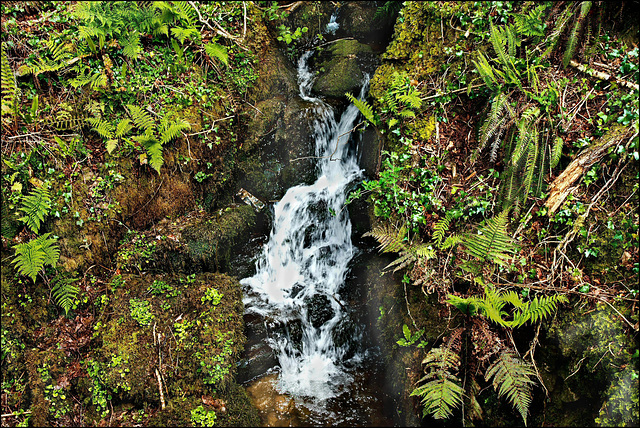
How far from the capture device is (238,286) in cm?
517

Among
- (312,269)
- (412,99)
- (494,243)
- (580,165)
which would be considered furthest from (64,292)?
(580,165)

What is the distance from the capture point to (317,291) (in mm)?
5383

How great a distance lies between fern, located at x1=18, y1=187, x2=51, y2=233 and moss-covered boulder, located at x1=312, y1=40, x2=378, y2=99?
4286mm

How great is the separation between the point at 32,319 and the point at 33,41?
3.63 m

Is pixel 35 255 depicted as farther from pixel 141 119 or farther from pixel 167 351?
pixel 141 119

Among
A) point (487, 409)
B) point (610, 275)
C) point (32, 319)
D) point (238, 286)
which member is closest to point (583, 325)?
point (610, 275)

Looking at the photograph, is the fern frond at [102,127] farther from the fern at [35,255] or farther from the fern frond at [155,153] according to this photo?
the fern at [35,255]

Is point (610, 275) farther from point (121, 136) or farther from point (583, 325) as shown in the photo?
point (121, 136)

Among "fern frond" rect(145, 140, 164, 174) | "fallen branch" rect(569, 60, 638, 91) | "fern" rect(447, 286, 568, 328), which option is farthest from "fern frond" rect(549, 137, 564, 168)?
"fern frond" rect(145, 140, 164, 174)

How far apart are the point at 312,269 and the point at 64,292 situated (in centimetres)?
330

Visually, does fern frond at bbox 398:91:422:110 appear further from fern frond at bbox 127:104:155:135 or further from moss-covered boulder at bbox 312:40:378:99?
fern frond at bbox 127:104:155:135

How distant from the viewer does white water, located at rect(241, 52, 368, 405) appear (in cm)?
489

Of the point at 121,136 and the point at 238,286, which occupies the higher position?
the point at 121,136

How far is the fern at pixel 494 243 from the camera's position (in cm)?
358
